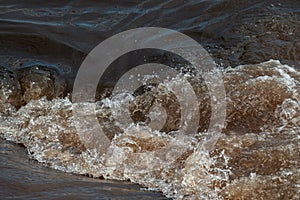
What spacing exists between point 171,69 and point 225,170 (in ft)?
6.10

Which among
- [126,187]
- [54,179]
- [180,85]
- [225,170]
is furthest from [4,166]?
[180,85]

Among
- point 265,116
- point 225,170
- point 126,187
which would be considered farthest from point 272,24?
point 126,187

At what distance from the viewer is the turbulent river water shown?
3.69m

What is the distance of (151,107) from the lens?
4941 millimetres

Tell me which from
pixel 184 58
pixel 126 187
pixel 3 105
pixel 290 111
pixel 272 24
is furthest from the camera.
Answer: pixel 272 24

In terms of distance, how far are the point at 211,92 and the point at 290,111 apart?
2.37 ft

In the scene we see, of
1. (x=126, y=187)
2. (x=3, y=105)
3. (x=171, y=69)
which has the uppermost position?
(x=171, y=69)

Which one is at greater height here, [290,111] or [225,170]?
[290,111]

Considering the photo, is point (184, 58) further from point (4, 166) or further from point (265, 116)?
point (4, 166)

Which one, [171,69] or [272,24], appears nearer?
[171,69]

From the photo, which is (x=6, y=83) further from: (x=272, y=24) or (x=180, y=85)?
(x=272, y=24)

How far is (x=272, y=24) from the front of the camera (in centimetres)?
605

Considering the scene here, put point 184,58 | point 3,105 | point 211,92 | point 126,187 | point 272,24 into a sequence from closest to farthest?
point 126,187
point 211,92
point 3,105
point 184,58
point 272,24

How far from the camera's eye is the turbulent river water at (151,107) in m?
3.69
